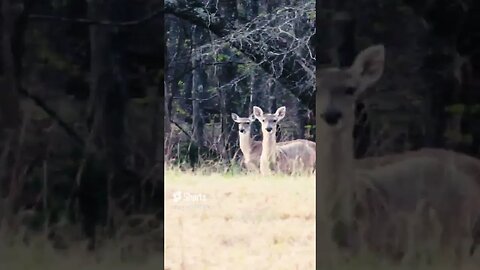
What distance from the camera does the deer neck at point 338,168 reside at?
3.99 metres

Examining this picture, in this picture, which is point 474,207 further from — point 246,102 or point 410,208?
point 246,102

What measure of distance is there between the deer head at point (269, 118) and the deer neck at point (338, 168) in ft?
0.72

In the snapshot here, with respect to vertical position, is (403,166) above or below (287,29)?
below

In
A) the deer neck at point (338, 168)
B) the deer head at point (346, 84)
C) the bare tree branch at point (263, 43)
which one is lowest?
the deer neck at point (338, 168)

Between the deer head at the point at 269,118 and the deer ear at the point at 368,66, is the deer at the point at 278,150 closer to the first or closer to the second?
the deer head at the point at 269,118

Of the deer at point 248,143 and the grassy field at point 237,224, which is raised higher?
the deer at point 248,143

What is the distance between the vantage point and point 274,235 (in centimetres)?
404

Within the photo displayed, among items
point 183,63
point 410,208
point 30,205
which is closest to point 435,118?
point 410,208

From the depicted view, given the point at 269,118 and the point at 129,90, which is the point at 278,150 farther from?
the point at 129,90

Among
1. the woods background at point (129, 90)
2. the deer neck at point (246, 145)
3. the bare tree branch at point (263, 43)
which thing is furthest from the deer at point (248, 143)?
the woods background at point (129, 90)

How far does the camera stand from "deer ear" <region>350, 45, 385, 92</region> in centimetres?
398

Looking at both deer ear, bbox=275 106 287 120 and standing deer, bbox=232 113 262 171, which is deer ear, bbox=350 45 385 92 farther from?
standing deer, bbox=232 113 262 171

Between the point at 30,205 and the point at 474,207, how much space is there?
1.87 m

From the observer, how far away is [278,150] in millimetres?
4082
